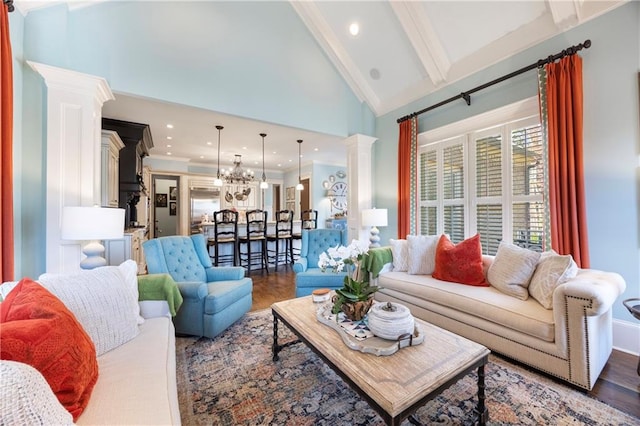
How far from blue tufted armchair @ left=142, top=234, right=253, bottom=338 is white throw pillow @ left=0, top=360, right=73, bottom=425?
1.73 metres

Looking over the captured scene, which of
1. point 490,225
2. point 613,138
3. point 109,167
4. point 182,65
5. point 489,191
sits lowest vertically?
point 490,225

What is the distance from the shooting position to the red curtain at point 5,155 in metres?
2.01

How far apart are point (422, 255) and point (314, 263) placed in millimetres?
1434

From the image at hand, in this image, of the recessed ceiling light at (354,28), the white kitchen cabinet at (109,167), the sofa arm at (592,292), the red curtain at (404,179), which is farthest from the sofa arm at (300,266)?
the recessed ceiling light at (354,28)

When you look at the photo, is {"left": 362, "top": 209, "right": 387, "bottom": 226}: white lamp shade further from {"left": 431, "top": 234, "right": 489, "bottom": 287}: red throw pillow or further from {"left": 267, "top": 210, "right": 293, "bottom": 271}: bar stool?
{"left": 267, "top": 210, "right": 293, "bottom": 271}: bar stool

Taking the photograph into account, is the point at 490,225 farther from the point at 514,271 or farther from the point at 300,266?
the point at 300,266

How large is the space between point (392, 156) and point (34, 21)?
4.58m

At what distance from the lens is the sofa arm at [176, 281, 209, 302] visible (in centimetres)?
234

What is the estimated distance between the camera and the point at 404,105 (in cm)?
437

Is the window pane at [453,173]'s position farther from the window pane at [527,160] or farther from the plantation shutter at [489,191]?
the window pane at [527,160]

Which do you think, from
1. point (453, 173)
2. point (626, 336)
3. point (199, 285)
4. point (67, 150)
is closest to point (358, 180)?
point (453, 173)

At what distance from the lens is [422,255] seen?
3078 millimetres

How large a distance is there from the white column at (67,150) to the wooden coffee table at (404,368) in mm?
2533

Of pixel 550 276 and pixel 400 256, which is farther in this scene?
pixel 400 256
